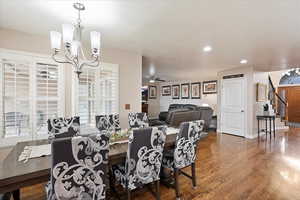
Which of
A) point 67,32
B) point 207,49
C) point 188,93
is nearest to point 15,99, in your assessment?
point 67,32

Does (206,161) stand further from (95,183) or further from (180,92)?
(180,92)

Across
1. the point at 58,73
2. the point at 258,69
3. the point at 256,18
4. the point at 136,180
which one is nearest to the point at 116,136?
the point at 136,180

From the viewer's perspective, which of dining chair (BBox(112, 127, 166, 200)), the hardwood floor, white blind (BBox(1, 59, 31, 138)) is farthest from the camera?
white blind (BBox(1, 59, 31, 138))

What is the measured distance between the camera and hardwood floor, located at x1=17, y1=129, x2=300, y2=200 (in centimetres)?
217

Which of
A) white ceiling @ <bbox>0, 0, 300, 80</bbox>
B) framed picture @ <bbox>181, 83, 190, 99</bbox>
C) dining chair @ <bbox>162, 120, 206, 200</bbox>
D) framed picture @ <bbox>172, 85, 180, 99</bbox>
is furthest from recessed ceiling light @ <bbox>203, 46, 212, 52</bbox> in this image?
framed picture @ <bbox>172, 85, 180, 99</bbox>

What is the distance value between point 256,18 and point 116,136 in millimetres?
2474

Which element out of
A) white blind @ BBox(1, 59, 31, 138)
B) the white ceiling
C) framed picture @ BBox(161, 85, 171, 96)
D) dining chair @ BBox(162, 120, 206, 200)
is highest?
the white ceiling

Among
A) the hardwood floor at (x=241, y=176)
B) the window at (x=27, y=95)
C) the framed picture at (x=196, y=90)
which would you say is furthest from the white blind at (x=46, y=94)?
the framed picture at (x=196, y=90)

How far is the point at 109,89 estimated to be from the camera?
366cm

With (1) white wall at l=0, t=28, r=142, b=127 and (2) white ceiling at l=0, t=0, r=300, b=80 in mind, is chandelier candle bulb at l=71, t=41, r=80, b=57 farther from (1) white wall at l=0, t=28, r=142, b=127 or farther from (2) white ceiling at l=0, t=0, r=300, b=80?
(1) white wall at l=0, t=28, r=142, b=127

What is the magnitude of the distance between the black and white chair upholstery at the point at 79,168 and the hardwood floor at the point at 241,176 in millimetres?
1035

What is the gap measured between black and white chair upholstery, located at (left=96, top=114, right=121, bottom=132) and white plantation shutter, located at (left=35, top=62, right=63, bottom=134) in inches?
34.0

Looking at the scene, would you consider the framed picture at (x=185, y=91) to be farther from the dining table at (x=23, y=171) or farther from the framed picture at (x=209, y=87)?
the dining table at (x=23, y=171)

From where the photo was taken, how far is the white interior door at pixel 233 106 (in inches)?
223
